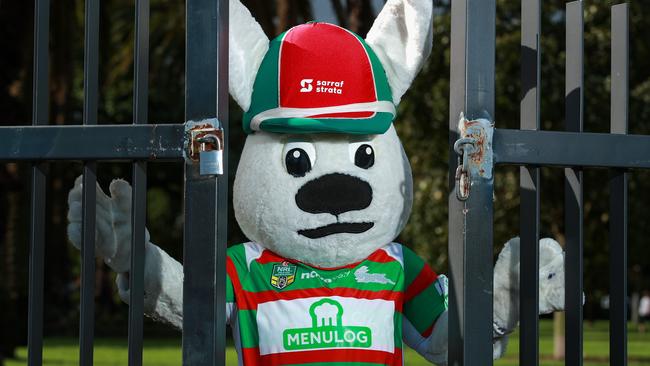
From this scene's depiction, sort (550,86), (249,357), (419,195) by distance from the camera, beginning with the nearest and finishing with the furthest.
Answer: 1. (249,357)
2. (550,86)
3. (419,195)

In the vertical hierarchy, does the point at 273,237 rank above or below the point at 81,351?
above

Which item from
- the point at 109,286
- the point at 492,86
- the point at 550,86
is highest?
the point at 550,86

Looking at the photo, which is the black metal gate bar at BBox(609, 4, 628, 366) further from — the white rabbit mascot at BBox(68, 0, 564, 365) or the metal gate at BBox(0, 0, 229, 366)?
the metal gate at BBox(0, 0, 229, 366)

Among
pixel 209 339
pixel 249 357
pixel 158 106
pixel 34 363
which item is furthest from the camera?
pixel 158 106

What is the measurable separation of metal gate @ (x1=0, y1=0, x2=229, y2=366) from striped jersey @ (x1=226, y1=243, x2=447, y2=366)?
884 millimetres

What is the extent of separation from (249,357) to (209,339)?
1016mm

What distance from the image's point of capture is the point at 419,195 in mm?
18078

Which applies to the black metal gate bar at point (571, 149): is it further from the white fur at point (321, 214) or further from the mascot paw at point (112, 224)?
the mascot paw at point (112, 224)

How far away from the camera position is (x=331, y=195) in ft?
12.1

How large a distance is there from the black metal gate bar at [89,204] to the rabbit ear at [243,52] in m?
0.75

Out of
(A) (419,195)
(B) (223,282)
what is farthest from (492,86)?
(A) (419,195)

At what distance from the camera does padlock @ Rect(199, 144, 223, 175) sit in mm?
2719

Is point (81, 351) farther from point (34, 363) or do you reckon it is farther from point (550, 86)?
point (550, 86)

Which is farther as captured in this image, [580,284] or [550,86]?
[550,86]
